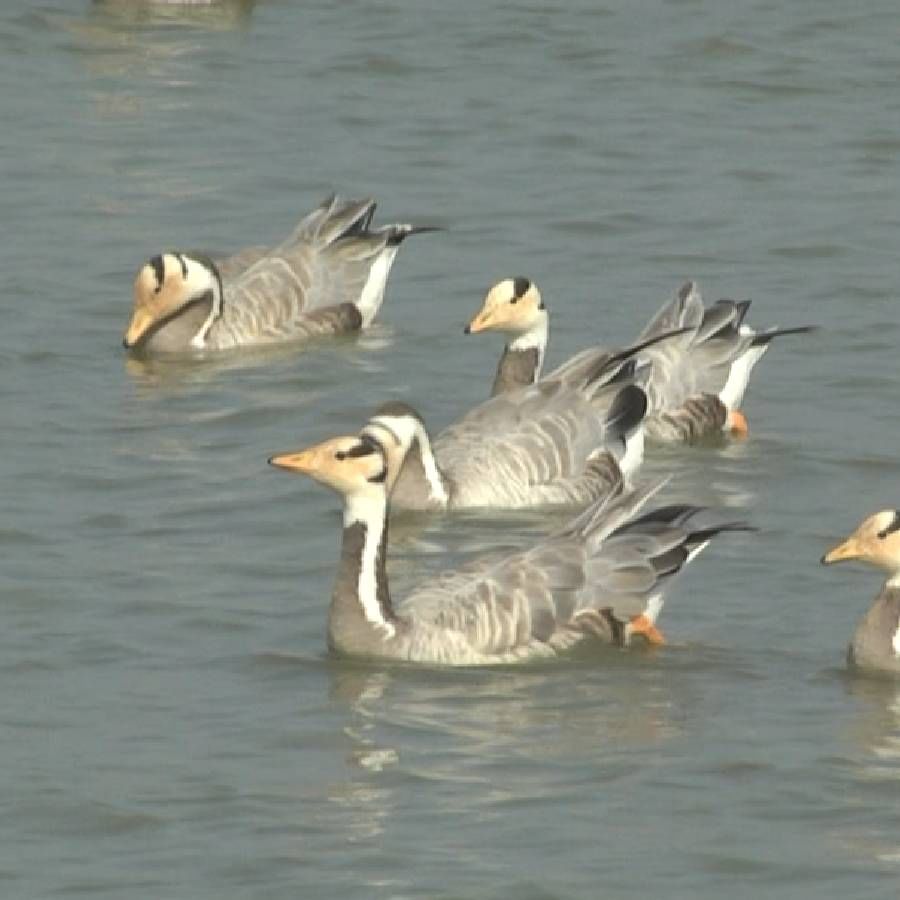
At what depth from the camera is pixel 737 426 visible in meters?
18.6

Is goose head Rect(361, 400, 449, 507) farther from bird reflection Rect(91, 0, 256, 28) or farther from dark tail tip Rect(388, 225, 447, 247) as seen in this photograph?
bird reflection Rect(91, 0, 256, 28)

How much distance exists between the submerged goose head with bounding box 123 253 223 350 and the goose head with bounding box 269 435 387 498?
19.4 ft

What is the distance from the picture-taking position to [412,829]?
1256cm

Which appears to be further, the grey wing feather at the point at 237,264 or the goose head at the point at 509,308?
the grey wing feather at the point at 237,264

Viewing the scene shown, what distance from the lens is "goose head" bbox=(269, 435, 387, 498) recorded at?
14.5 meters

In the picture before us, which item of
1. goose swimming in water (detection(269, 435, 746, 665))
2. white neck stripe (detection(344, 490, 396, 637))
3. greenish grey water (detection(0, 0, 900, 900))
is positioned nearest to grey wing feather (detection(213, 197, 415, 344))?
greenish grey water (detection(0, 0, 900, 900))

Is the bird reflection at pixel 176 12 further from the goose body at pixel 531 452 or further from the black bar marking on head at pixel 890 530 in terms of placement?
the black bar marking on head at pixel 890 530

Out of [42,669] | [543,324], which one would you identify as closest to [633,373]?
[543,324]

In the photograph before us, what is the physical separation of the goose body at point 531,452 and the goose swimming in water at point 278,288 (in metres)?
3.18

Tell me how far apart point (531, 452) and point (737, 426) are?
1.60m

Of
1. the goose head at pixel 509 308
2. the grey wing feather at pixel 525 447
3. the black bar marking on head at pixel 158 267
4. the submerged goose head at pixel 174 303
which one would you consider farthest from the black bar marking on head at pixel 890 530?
the black bar marking on head at pixel 158 267

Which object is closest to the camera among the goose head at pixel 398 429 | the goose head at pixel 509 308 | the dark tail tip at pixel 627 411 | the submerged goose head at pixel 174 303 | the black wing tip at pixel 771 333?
the goose head at pixel 398 429

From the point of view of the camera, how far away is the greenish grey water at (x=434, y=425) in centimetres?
1259

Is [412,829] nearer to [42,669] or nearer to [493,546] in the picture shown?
[42,669]
